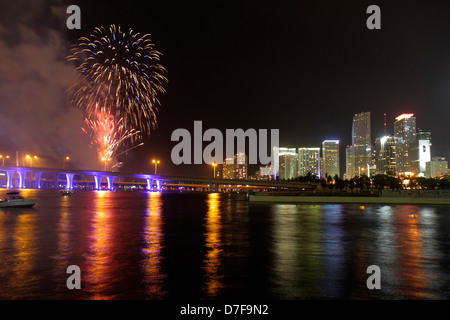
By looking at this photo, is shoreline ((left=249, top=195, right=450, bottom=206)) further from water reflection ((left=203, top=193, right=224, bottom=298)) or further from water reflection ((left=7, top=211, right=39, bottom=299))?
water reflection ((left=7, top=211, right=39, bottom=299))

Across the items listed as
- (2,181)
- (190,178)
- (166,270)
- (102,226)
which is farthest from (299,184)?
(2,181)

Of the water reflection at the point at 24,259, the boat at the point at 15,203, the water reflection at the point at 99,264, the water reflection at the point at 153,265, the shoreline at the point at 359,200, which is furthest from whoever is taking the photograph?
the shoreline at the point at 359,200

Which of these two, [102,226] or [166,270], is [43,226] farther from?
[166,270]

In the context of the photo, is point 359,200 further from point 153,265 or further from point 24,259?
point 24,259

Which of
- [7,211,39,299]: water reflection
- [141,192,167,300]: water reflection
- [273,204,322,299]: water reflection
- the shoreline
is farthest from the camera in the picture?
the shoreline

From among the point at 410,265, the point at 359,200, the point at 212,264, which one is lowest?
the point at 359,200

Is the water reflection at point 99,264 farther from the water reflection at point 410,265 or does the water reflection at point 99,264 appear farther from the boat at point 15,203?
the boat at point 15,203

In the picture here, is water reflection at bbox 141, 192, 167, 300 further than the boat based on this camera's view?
No

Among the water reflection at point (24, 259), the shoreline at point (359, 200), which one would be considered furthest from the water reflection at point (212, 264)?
the shoreline at point (359, 200)

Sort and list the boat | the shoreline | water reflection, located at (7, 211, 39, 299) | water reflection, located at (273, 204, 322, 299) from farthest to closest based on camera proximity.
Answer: the shoreline → the boat → water reflection, located at (7, 211, 39, 299) → water reflection, located at (273, 204, 322, 299)

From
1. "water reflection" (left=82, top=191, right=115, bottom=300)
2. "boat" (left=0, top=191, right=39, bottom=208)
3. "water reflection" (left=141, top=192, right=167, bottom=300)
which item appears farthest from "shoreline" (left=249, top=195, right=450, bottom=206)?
"water reflection" (left=82, top=191, right=115, bottom=300)

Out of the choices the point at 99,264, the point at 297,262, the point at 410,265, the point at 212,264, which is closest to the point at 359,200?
the point at 410,265
